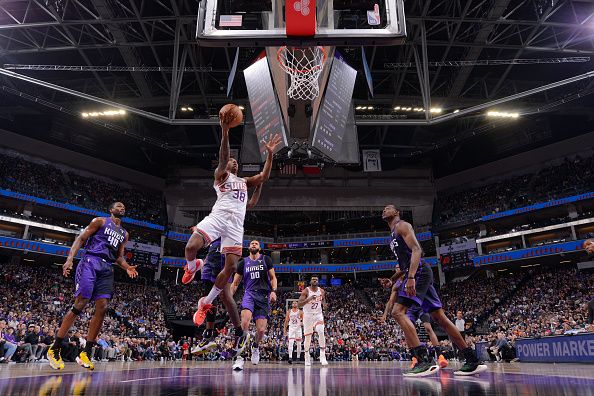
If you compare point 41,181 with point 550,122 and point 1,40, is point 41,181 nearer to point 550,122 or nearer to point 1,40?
point 1,40

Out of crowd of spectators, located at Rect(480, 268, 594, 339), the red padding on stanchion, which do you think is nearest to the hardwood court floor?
the red padding on stanchion

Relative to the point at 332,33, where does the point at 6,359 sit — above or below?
below

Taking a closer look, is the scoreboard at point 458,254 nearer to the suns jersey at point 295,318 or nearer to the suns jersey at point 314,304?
the suns jersey at point 295,318

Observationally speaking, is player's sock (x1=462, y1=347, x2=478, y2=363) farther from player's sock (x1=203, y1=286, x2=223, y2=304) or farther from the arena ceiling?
the arena ceiling

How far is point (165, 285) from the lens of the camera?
33.4 m

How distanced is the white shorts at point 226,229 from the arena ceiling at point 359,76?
1137cm

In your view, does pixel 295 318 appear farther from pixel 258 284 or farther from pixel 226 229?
pixel 226 229

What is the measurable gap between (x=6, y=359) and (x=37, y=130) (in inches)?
947

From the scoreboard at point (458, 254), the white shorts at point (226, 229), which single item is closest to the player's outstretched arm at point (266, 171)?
the white shorts at point (226, 229)

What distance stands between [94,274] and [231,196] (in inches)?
89.6

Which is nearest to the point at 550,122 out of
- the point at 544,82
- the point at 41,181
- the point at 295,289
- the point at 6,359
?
the point at 544,82

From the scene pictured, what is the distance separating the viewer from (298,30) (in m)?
6.40

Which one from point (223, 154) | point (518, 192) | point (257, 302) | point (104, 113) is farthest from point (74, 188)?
point (518, 192)

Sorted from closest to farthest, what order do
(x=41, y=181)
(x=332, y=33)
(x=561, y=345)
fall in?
(x=332, y=33)
(x=561, y=345)
(x=41, y=181)
